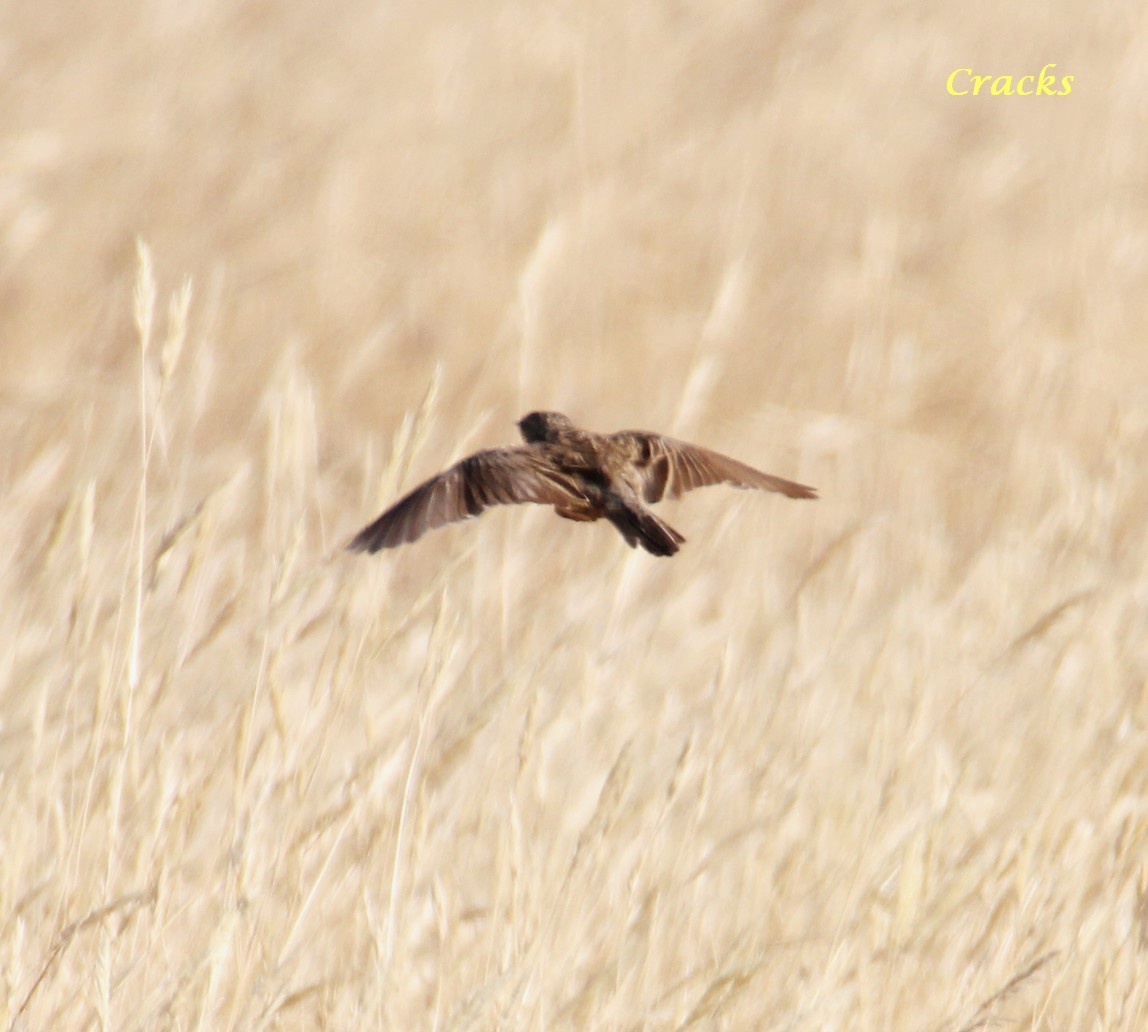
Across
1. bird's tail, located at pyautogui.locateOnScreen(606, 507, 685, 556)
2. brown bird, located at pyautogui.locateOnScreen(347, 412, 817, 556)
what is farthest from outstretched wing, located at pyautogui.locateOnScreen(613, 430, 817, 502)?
bird's tail, located at pyautogui.locateOnScreen(606, 507, 685, 556)

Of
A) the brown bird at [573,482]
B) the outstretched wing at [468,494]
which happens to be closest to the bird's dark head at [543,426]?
the brown bird at [573,482]

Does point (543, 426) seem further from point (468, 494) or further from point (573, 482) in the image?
point (468, 494)

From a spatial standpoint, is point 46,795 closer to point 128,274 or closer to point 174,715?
point 174,715

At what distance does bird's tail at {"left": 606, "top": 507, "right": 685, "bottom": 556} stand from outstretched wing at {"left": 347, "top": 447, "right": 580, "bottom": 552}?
64mm

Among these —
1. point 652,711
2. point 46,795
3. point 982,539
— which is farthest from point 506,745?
point 982,539

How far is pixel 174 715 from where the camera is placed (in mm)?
2689

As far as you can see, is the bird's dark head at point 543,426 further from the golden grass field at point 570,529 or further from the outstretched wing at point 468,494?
the outstretched wing at point 468,494

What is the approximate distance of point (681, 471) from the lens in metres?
1.90

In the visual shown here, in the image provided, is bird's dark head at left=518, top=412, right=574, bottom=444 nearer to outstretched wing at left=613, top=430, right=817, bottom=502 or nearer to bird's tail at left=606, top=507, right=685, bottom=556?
outstretched wing at left=613, top=430, right=817, bottom=502

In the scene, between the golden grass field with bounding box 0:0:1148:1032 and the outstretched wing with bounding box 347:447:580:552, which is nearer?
the outstretched wing with bounding box 347:447:580:552

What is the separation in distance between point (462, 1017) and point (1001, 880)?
38.8 inches

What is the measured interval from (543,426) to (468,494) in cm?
39

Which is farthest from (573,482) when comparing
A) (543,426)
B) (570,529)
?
(570,529)

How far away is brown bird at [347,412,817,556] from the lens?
60.8 inches
